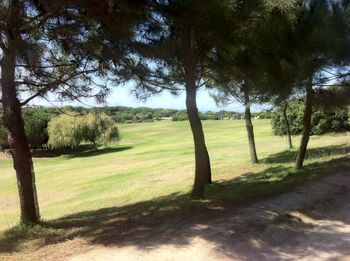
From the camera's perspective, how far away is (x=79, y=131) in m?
52.2

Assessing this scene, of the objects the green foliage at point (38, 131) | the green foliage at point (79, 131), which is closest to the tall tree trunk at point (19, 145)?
the green foliage at point (79, 131)

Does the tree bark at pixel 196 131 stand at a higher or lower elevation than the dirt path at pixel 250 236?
higher

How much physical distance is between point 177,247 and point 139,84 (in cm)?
568

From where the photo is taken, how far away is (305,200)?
369 inches

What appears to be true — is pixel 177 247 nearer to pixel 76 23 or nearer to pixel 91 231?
pixel 91 231

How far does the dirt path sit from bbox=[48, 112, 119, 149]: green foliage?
43957 mm

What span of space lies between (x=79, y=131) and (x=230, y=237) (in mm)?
46616

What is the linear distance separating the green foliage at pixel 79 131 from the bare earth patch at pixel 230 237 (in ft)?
144

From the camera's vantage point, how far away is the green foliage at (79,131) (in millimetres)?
52094

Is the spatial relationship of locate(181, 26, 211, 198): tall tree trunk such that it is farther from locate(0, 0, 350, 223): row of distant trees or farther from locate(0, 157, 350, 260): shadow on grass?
locate(0, 157, 350, 260): shadow on grass

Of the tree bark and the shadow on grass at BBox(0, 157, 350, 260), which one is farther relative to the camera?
the tree bark

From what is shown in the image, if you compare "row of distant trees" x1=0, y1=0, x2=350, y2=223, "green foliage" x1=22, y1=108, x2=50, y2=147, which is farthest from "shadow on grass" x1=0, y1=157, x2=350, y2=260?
"green foliage" x1=22, y1=108, x2=50, y2=147

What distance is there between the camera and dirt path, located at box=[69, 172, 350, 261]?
6.28 metres

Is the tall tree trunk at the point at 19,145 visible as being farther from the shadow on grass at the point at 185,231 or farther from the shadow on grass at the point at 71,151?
the shadow on grass at the point at 71,151
